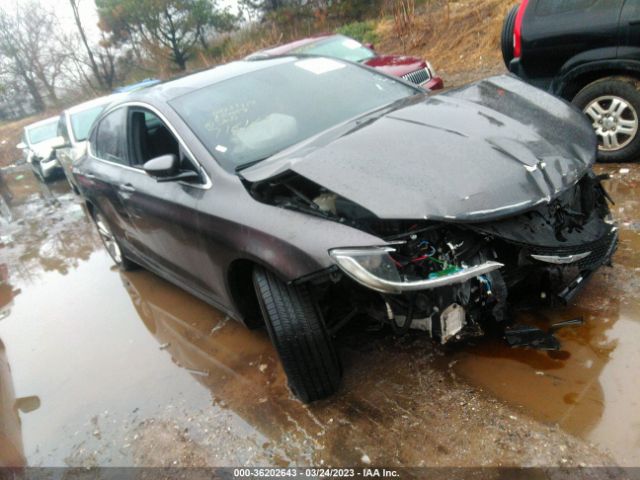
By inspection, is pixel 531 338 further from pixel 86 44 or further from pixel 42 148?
pixel 86 44

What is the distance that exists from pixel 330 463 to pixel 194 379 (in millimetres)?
1291

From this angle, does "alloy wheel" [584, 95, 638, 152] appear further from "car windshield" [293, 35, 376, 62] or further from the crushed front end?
"car windshield" [293, 35, 376, 62]

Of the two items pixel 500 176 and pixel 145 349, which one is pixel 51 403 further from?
pixel 500 176

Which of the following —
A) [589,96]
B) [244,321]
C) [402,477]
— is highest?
[589,96]

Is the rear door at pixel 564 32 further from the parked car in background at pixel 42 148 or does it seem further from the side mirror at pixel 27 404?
the parked car in background at pixel 42 148

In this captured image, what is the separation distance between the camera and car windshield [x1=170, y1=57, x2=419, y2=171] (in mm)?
2922

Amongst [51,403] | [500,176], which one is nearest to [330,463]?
[500,176]

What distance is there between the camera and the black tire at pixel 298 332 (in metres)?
2.42

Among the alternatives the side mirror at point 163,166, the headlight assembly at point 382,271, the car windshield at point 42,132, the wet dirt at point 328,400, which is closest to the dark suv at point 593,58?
the wet dirt at point 328,400

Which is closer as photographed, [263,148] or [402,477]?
[402,477]

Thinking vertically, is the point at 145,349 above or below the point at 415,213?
below

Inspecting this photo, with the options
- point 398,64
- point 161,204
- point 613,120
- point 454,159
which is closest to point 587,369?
point 454,159

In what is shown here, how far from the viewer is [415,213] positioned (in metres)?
2.08

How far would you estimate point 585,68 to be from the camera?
4.47 metres
